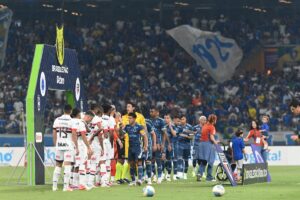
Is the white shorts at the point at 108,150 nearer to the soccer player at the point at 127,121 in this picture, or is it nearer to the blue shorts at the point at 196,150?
the soccer player at the point at 127,121

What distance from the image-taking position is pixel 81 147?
2575 centimetres

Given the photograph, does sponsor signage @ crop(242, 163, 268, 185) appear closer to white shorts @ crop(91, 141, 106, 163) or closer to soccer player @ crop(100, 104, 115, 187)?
soccer player @ crop(100, 104, 115, 187)

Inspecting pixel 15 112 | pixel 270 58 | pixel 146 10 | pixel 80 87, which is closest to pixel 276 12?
pixel 270 58

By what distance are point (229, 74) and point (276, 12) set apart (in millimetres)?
6714

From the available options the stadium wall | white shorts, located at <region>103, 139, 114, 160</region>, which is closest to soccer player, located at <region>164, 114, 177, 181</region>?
white shorts, located at <region>103, 139, 114, 160</region>

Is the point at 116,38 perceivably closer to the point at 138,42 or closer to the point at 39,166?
the point at 138,42

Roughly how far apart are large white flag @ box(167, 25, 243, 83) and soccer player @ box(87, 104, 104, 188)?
1092 inches

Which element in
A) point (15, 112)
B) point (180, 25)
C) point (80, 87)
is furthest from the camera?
point (180, 25)

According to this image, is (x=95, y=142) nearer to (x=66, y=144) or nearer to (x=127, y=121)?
(x=66, y=144)

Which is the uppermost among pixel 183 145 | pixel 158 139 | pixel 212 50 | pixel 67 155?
pixel 212 50

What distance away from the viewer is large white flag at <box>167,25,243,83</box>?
179 ft

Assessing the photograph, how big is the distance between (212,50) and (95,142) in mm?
28758

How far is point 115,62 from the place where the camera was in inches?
2260

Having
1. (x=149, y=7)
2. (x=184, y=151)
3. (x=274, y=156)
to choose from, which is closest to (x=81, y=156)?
(x=184, y=151)
